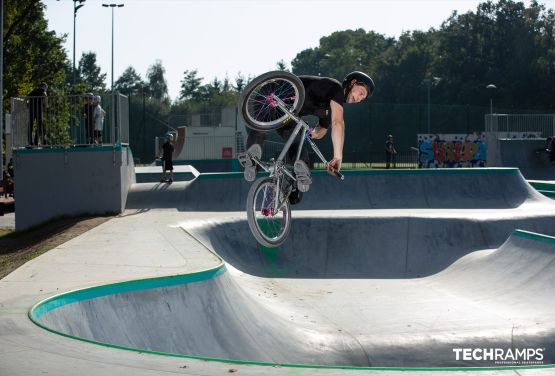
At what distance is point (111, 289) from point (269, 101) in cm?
274

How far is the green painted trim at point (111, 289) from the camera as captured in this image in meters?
7.78

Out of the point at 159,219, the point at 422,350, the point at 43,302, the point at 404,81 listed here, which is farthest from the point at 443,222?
the point at 404,81

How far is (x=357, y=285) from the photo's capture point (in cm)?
1530

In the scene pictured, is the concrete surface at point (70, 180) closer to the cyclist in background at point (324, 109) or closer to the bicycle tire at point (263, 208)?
the bicycle tire at point (263, 208)

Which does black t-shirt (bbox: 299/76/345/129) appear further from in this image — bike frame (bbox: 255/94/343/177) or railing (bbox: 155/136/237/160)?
railing (bbox: 155/136/237/160)

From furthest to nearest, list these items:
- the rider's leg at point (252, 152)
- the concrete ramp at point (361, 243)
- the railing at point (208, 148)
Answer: the railing at point (208, 148)
the concrete ramp at point (361, 243)
the rider's leg at point (252, 152)

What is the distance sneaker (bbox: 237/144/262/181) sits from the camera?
886 centimetres

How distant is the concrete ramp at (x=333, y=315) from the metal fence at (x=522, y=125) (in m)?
27.5

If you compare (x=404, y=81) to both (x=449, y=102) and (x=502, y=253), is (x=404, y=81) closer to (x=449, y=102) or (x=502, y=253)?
(x=449, y=102)

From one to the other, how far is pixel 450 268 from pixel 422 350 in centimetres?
641

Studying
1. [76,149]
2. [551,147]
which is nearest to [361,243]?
[76,149]

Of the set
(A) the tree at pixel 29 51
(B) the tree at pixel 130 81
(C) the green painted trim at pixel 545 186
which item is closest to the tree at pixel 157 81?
(B) the tree at pixel 130 81

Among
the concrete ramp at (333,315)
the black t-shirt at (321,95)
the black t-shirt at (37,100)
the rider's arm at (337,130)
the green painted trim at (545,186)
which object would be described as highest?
the black t-shirt at (37,100)

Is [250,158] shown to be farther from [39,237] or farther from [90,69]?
[90,69]
